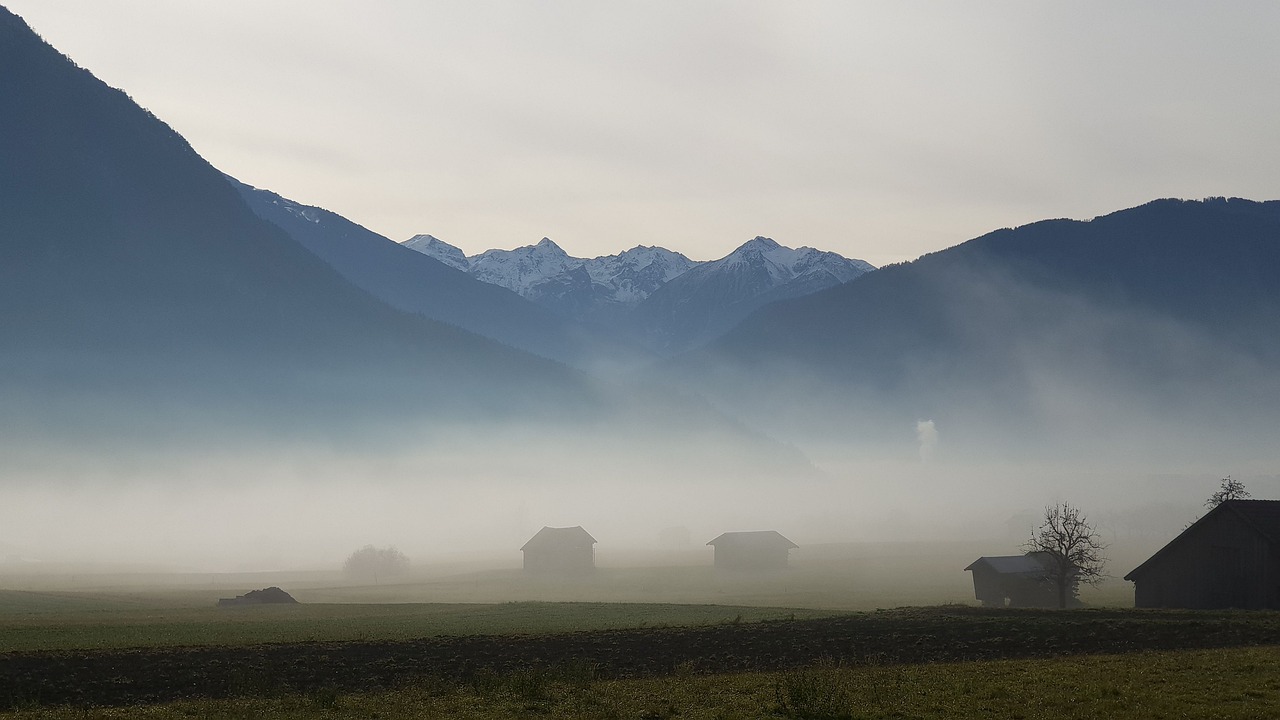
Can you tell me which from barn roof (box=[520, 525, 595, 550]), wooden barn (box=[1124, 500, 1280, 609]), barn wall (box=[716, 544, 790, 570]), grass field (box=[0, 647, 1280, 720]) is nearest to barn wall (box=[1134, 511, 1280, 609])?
wooden barn (box=[1124, 500, 1280, 609])

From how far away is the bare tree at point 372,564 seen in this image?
510ft

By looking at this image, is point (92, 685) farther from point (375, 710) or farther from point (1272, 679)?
point (1272, 679)

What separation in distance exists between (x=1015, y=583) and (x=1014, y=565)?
1804 mm

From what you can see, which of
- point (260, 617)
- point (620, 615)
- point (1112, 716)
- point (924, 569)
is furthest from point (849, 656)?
point (924, 569)

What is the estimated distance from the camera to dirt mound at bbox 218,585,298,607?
95.6 m

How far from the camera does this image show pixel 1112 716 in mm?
25031

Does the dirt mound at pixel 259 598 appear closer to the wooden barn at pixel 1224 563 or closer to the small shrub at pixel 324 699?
the small shrub at pixel 324 699

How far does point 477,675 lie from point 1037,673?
19.4m

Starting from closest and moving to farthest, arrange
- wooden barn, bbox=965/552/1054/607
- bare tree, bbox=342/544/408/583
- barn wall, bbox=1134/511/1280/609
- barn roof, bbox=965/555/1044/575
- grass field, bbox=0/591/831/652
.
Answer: grass field, bbox=0/591/831/652 < barn wall, bbox=1134/511/1280/609 < wooden barn, bbox=965/552/1054/607 < barn roof, bbox=965/555/1044/575 < bare tree, bbox=342/544/408/583

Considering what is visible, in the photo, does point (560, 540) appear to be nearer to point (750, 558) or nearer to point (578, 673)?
point (750, 558)

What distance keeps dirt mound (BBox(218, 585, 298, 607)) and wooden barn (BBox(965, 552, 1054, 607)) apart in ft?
200

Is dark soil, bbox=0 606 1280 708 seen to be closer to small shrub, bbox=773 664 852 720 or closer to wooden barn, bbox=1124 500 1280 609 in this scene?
wooden barn, bbox=1124 500 1280 609

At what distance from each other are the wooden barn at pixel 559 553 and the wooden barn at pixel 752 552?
19.2 meters

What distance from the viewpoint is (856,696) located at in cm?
2958
